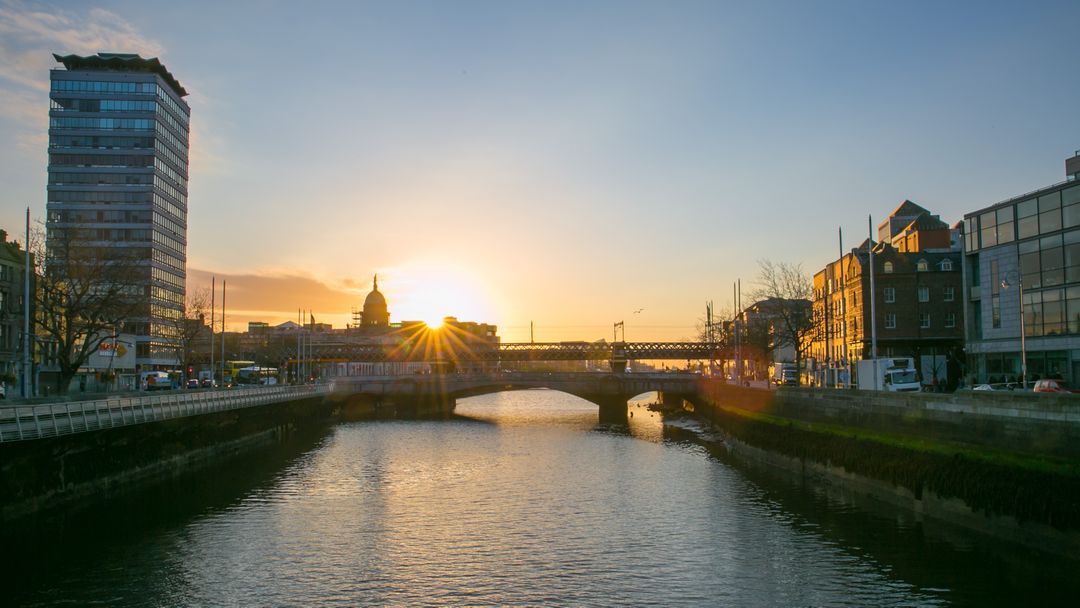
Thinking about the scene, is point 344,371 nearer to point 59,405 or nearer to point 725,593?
point 59,405

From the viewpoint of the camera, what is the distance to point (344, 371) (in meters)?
186

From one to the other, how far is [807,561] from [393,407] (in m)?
105

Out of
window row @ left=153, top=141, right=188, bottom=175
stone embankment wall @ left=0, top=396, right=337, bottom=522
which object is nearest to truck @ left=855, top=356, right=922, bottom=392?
stone embankment wall @ left=0, top=396, right=337, bottom=522

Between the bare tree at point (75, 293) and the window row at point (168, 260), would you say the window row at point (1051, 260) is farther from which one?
the window row at point (168, 260)

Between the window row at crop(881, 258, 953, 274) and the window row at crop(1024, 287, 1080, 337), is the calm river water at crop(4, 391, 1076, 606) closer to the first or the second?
the window row at crop(1024, 287, 1080, 337)

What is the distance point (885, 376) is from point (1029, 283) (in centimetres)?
1535

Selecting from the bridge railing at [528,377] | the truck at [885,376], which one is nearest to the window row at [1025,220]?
the truck at [885,376]

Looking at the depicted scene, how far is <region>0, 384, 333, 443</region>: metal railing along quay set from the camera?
3356 centimetres

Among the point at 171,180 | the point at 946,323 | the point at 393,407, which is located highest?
the point at 171,180

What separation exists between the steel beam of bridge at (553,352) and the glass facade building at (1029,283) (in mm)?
54038

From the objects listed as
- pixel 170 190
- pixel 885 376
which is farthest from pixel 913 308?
pixel 170 190

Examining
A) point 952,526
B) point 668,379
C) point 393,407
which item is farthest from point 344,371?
point 952,526

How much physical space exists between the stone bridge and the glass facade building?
4013cm

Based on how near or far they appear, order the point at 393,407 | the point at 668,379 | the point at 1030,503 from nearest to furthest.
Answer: the point at 1030,503 < the point at 668,379 < the point at 393,407
